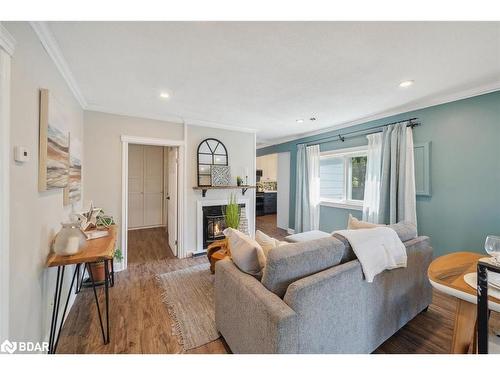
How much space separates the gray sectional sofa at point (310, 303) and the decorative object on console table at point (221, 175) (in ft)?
7.04

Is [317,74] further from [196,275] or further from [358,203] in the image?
[196,275]

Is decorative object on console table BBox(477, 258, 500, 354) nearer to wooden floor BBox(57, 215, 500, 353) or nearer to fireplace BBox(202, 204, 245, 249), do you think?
wooden floor BBox(57, 215, 500, 353)

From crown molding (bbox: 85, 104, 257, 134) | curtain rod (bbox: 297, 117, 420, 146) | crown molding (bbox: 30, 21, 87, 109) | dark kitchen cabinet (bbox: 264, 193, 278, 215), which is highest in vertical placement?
crown molding (bbox: 85, 104, 257, 134)

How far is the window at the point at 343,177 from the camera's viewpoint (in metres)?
3.76

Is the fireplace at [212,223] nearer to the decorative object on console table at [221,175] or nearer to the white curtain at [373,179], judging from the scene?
the decorative object on console table at [221,175]

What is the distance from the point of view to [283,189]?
5355 millimetres

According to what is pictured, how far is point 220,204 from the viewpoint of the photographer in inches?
150

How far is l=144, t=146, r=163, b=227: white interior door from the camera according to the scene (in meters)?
5.37

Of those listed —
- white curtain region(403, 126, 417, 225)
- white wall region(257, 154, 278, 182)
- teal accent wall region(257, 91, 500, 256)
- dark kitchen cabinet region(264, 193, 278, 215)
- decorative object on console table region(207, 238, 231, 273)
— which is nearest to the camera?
teal accent wall region(257, 91, 500, 256)

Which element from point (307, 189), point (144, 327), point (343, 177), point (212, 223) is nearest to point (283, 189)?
point (307, 189)

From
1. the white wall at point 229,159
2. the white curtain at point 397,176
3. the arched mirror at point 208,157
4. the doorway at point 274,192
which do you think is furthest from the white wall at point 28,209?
→ the doorway at point 274,192

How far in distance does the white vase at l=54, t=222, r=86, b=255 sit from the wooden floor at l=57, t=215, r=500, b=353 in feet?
2.47

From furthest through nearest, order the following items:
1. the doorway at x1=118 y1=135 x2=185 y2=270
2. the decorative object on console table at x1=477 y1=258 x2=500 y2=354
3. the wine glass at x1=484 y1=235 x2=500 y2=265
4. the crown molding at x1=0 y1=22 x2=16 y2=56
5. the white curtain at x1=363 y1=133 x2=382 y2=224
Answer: the doorway at x1=118 y1=135 x2=185 y2=270
the white curtain at x1=363 y1=133 x2=382 y2=224
the wine glass at x1=484 y1=235 x2=500 y2=265
the crown molding at x1=0 y1=22 x2=16 y2=56
the decorative object on console table at x1=477 y1=258 x2=500 y2=354

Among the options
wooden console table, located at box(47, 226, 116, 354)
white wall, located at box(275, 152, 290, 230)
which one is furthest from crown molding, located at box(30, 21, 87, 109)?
white wall, located at box(275, 152, 290, 230)
